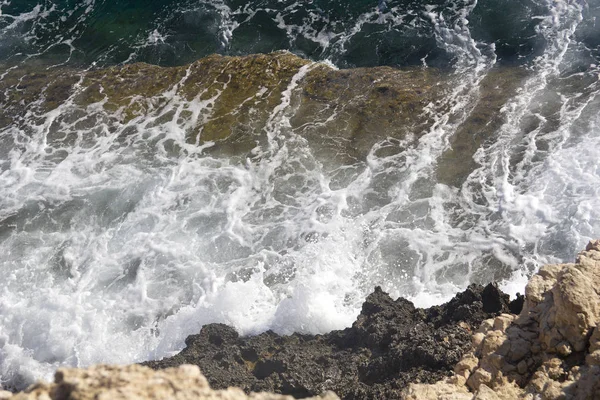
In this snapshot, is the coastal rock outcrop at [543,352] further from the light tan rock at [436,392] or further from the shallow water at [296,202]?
the shallow water at [296,202]

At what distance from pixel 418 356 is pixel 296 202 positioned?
7.77 metres

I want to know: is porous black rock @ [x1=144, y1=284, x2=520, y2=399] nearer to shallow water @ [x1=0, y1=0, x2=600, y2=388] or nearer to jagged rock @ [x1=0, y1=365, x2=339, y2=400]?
shallow water @ [x1=0, y1=0, x2=600, y2=388]

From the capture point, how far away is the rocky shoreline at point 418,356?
5.85 m

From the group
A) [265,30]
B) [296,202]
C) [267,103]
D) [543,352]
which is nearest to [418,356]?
[543,352]

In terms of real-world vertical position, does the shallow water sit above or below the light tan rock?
below

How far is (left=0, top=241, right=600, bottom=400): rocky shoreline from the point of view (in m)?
5.85

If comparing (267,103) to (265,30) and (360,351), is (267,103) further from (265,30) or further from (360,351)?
(360,351)

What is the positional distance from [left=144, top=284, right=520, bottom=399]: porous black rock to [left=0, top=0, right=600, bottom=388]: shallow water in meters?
0.92

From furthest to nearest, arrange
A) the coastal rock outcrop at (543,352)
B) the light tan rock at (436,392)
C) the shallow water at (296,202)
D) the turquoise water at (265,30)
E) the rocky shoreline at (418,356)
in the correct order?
the turquoise water at (265,30), the shallow water at (296,202), the light tan rock at (436,392), the coastal rock outcrop at (543,352), the rocky shoreline at (418,356)

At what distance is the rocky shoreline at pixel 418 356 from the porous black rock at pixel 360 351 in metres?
0.02

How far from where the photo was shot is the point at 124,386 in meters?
5.56

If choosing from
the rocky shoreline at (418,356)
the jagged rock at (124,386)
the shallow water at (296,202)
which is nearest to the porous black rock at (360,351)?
the rocky shoreline at (418,356)

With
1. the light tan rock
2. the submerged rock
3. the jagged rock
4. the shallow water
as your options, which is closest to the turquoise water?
the shallow water

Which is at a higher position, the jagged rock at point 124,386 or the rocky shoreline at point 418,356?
the jagged rock at point 124,386
